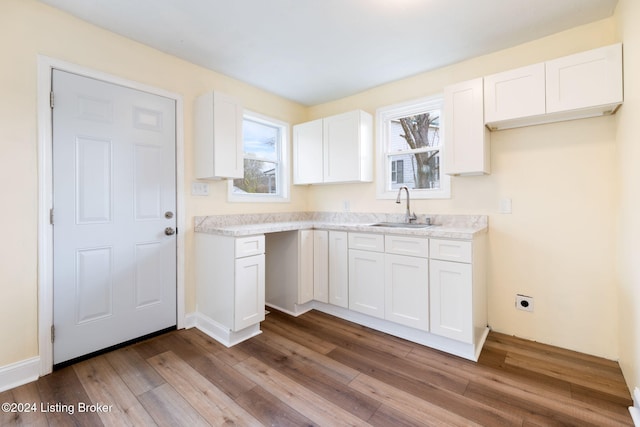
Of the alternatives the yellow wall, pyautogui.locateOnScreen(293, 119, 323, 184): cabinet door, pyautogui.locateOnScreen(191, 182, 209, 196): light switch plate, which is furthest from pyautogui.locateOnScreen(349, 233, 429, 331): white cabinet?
pyautogui.locateOnScreen(191, 182, 209, 196): light switch plate

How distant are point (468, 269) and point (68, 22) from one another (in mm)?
3328

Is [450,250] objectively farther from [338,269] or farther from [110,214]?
[110,214]

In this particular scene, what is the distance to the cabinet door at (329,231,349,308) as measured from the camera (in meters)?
2.77

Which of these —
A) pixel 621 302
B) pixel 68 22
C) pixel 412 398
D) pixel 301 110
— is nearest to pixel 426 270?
pixel 412 398

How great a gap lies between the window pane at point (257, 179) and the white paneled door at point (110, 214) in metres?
0.78

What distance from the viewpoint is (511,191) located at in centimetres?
239

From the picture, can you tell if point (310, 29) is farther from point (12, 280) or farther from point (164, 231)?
Result: point (12, 280)

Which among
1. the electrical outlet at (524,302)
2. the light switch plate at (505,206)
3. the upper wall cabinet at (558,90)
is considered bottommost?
the electrical outlet at (524,302)

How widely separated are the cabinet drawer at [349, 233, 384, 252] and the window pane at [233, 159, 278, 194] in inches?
51.1

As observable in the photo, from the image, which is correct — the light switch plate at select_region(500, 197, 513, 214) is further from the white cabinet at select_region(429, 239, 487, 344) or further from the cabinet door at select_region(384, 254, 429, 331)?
the cabinet door at select_region(384, 254, 429, 331)

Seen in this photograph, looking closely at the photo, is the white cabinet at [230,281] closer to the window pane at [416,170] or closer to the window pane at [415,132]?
the window pane at [416,170]

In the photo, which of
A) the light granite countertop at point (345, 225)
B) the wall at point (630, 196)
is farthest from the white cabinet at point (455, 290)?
the wall at point (630, 196)

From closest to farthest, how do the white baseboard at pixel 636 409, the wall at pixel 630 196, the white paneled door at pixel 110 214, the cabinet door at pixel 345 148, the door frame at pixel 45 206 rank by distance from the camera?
the white baseboard at pixel 636 409
the wall at pixel 630 196
the door frame at pixel 45 206
the white paneled door at pixel 110 214
the cabinet door at pixel 345 148

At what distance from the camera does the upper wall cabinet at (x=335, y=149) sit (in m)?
3.04
